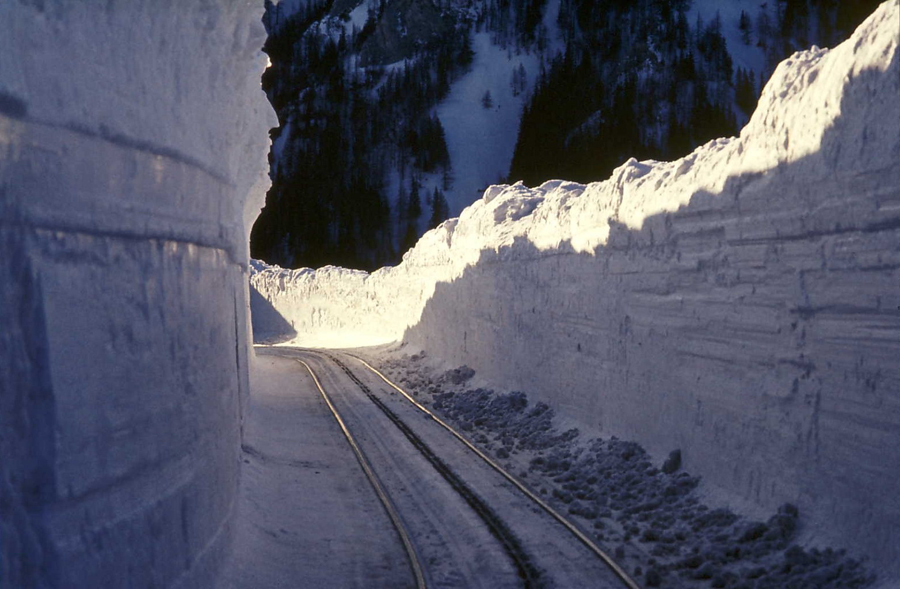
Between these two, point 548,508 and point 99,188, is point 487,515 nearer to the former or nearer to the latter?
point 548,508

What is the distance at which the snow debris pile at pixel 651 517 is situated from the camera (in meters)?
7.19

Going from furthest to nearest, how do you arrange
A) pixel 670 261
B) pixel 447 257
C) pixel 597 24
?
1. pixel 597 24
2. pixel 447 257
3. pixel 670 261

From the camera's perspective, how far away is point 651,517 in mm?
9094

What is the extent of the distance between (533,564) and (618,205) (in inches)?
233

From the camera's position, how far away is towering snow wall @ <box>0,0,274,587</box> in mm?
4488

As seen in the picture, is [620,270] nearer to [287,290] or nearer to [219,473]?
[219,473]

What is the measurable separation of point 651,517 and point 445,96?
92114 mm

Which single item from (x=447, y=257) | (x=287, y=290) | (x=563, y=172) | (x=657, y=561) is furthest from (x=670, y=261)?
(x=563, y=172)

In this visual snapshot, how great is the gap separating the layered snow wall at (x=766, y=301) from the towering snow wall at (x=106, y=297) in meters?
5.83

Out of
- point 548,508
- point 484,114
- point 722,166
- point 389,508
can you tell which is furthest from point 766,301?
Result: point 484,114

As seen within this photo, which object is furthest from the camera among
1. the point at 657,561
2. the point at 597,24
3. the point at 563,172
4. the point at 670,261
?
the point at 597,24

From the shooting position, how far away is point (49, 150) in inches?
183

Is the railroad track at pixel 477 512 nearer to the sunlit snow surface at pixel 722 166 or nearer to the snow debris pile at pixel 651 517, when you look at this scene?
the snow debris pile at pixel 651 517

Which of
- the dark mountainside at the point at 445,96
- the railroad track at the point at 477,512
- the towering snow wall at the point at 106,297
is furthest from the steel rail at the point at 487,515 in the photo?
the dark mountainside at the point at 445,96
